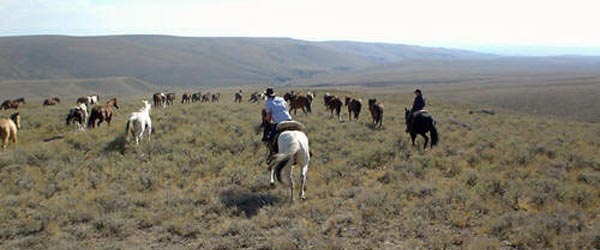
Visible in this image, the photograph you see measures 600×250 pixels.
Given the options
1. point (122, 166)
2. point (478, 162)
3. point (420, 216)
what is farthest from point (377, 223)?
point (122, 166)

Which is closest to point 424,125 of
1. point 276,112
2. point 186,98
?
point 276,112

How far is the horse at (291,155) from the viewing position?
9.48 meters

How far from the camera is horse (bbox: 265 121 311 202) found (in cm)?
948

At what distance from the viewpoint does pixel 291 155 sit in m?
9.46

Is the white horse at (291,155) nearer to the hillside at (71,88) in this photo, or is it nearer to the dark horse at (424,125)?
the dark horse at (424,125)

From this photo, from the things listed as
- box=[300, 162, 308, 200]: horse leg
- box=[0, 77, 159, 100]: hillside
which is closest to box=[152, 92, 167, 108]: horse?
box=[300, 162, 308, 200]: horse leg

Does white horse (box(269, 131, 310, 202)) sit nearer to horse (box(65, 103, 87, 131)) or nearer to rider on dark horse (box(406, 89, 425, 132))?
rider on dark horse (box(406, 89, 425, 132))

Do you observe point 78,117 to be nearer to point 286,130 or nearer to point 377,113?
point 286,130

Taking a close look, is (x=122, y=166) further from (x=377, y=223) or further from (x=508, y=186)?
(x=508, y=186)

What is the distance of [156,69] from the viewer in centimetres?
18425

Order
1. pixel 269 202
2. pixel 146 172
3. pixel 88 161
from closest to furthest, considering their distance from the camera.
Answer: pixel 269 202, pixel 146 172, pixel 88 161

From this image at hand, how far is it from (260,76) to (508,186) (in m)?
188

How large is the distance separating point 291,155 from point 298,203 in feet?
3.50

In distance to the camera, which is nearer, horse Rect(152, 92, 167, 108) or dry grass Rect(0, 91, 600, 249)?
dry grass Rect(0, 91, 600, 249)
